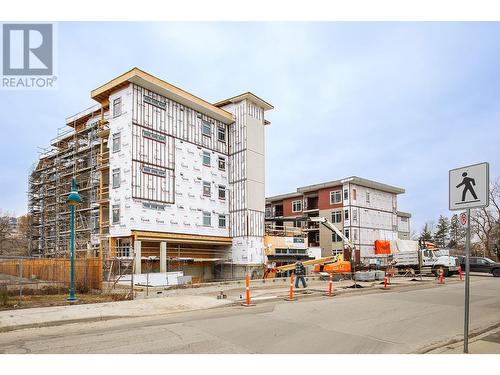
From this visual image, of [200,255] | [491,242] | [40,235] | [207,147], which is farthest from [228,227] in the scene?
[491,242]

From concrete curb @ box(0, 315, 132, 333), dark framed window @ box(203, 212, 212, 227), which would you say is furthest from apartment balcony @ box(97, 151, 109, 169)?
concrete curb @ box(0, 315, 132, 333)

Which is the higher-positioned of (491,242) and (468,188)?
(468,188)

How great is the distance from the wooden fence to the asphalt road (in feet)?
25.6

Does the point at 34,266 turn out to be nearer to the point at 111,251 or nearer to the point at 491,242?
the point at 111,251

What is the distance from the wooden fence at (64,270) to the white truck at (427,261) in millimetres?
27703

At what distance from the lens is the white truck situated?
3806cm

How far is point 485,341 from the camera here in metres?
9.31

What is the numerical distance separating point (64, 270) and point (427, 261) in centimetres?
3087

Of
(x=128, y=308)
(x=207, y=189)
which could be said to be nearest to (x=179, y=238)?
(x=207, y=189)

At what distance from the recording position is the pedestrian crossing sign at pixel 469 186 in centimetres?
763

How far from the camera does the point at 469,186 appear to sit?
7.93 metres

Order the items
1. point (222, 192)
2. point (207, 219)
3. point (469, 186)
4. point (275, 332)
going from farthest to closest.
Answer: point (222, 192) → point (207, 219) → point (275, 332) → point (469, 186)

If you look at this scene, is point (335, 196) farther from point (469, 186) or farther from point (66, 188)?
point (469, 186)
